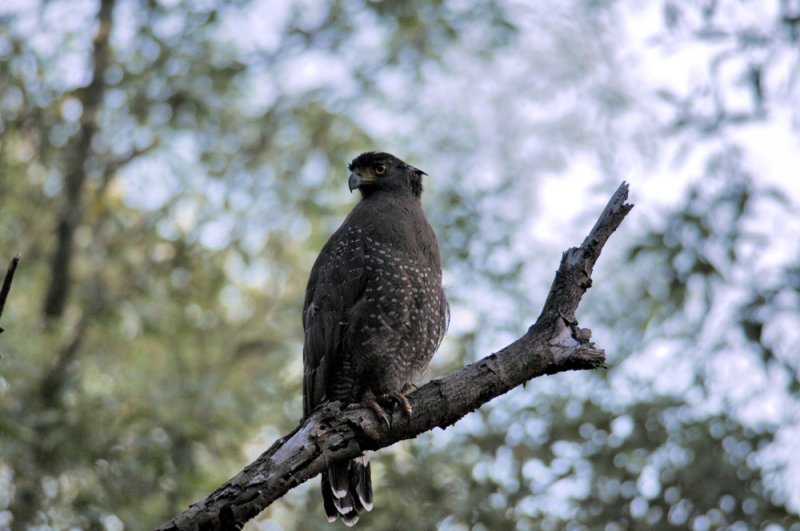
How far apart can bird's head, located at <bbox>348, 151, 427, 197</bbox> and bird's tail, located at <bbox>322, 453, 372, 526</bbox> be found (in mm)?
1614

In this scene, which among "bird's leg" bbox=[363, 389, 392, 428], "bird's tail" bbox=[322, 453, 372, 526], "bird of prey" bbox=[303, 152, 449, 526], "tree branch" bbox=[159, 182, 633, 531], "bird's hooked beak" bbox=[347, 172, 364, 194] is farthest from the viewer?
"bird's hooked beak" bbox=[347, 172, 364, 194]

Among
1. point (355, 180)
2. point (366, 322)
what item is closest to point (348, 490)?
point (366, 322)

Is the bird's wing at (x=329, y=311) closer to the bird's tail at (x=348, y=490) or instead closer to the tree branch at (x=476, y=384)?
the bird's tail at (x=348, y=490)

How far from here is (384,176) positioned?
5.87 m

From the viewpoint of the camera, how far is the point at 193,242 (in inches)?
408

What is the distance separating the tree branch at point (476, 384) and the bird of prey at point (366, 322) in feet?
2.32

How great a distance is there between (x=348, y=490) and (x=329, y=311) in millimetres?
932

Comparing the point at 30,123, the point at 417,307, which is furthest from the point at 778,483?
the point at 30,123

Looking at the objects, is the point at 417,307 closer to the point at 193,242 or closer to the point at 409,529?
the point at 409,529

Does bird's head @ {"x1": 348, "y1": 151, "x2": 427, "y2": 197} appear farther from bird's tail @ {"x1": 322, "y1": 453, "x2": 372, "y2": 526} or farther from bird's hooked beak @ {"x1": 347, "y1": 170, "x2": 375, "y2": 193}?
bird's tail @ {"x1": 322, "y1": 453, "x2": 372, "y2": 526}

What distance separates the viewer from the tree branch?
3979 mm

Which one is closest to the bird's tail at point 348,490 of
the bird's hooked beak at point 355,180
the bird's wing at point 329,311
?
the bird's wing at point 329,311

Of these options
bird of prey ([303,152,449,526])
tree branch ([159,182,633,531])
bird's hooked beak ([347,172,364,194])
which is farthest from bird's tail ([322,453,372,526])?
bird's hooked beak ([347,172,364,194])

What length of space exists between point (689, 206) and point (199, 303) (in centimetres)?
513
